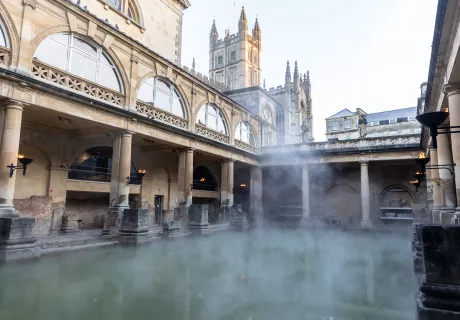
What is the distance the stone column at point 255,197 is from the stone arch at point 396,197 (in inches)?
379

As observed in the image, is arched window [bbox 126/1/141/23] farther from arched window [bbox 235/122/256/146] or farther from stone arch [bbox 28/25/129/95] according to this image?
arched window [bbox 235/122/256/146]

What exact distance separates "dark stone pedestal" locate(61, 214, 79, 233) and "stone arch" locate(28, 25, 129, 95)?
621 centimetres

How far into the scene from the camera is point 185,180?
1689 centimetres

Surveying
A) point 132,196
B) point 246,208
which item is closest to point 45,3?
point 132,196

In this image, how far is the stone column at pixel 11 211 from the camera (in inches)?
312

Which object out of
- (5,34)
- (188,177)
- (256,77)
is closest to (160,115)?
(188,177)

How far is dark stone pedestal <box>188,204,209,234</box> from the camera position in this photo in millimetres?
14966

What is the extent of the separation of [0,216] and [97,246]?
2868 millimetres

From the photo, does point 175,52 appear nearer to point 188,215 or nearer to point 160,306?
point 188,215

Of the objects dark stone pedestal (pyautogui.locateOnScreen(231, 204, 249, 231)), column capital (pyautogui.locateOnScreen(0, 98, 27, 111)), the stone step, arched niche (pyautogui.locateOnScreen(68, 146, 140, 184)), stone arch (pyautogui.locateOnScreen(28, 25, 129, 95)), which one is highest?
stone arch (pyautogui.locateOnScreen(28, 25, 129, 95))

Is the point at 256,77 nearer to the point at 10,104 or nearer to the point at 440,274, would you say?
the point at 10,104

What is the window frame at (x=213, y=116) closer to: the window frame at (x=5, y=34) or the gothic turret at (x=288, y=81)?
the window frame at (x=5, y=34)

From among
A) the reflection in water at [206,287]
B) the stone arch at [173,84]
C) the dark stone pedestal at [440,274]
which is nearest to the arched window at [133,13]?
the stone arch at [173,84]

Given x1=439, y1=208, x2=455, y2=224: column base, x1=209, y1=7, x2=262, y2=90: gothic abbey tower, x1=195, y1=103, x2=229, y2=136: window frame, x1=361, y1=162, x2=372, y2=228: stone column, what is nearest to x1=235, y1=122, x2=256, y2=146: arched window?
x1=195, y1=103, x2=229, y2=136: window frame
